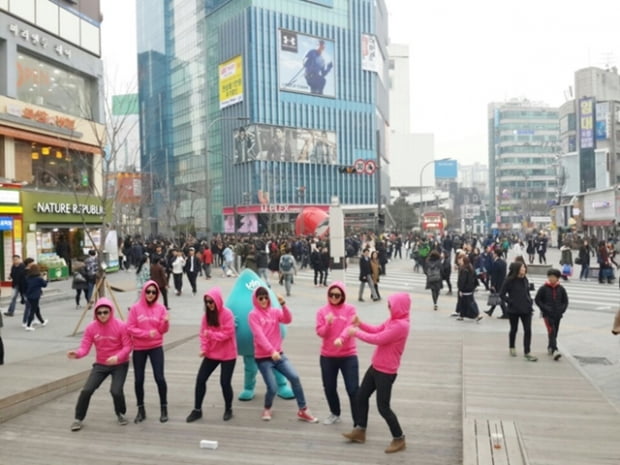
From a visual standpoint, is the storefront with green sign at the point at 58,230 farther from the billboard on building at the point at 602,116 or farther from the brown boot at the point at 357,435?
the billboard on building at the point at 602,116

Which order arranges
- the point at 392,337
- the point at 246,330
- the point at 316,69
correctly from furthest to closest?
the point at 316,69, the point at 246,330, the point at 392,337

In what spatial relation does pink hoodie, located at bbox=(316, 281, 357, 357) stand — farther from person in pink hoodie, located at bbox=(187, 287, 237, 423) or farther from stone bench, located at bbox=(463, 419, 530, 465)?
stone bench, located at bbox=(463, 419, 530, 465)

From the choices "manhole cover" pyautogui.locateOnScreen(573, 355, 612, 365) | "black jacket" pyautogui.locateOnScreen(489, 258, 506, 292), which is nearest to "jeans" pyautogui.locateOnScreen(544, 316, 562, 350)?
"manhole cover" pyautogui.locateOnScreen(573, 355, 612, 365)

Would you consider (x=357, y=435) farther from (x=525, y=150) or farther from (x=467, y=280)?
(x=525, y=150)

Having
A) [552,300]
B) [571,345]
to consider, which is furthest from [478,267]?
[552,300]

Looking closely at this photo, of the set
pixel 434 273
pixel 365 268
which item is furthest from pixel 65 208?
pixel 434 273

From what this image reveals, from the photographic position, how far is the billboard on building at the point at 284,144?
235 feet

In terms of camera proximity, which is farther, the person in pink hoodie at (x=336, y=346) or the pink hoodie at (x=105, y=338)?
the pink hoodie at (x=105, y=338)

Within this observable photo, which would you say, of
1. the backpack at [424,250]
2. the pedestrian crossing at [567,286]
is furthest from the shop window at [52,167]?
the backpack at [424,250]

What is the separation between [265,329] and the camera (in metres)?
6.53

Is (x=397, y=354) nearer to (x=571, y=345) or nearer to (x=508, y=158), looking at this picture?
(x=571, y=345)

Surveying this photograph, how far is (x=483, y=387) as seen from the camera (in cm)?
770

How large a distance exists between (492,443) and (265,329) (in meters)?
2.49

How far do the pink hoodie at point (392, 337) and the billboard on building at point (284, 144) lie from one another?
6387 cm
